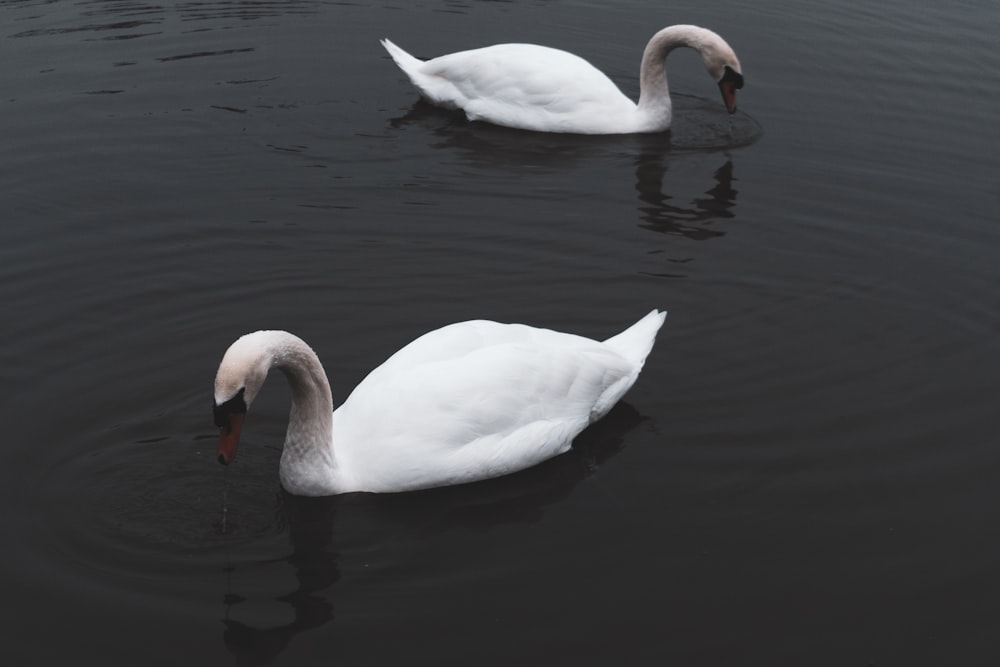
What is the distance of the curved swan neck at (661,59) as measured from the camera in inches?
648

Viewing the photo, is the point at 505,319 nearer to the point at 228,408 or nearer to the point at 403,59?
the point at 228,408

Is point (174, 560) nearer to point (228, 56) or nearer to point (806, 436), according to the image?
point (806, 436)

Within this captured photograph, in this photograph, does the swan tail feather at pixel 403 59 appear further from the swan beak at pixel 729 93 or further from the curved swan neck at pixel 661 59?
the swan beak at pixel 729 93

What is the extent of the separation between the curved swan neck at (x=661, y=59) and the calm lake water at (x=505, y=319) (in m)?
0.47

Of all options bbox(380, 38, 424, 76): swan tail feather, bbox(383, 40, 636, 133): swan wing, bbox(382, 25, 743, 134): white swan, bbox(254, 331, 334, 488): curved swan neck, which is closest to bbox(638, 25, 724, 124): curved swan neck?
bbox(382, 25, 743, 134): white swan

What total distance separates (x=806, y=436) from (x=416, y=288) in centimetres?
368

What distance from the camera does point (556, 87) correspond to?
53.7ft

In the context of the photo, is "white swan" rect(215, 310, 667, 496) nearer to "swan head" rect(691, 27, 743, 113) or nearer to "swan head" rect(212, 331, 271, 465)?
"swan head" rect(212, 331, 271, 465)

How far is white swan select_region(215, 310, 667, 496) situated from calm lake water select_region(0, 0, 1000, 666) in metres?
0.22

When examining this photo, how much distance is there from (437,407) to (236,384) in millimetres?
1517

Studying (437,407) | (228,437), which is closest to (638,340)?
(437,407)

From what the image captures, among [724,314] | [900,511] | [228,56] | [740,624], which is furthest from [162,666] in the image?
[228,56]

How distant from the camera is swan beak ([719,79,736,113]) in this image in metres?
16.6

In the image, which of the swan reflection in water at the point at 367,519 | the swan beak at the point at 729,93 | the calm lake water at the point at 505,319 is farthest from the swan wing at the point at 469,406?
the swan beak at the point at 729,93
